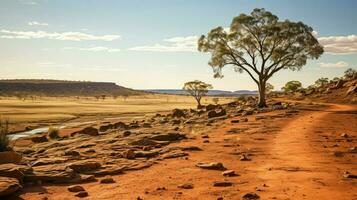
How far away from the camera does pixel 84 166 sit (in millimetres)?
14266

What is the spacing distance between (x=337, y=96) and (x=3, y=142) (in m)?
44.1

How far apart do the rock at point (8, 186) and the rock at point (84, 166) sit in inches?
108

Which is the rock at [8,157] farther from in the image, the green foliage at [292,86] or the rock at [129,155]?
the green foliage at [292,86]

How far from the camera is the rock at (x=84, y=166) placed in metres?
14.0

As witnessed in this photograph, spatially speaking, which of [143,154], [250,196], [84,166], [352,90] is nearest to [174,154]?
[143,154]

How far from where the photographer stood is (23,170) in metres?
12.9

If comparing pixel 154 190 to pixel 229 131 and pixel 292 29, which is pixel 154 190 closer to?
pixel 229 131

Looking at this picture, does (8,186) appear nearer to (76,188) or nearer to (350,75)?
(76,188)

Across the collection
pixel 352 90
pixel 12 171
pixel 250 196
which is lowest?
pixel 250 196

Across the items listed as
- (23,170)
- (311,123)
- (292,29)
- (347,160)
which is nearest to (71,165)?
(23,170)

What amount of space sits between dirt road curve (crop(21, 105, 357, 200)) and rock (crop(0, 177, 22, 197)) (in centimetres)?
44

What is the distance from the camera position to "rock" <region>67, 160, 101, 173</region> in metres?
14.0

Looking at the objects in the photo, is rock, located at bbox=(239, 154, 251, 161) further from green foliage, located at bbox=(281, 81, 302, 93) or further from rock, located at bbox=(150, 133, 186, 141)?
green foliage, located at bbox=(281, 81, 302, 93)

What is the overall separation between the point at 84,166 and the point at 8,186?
371cm
